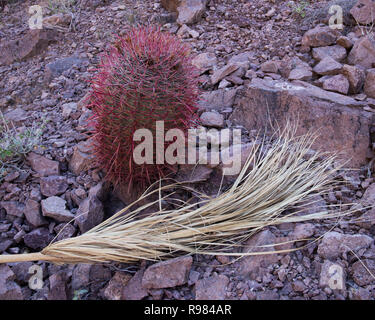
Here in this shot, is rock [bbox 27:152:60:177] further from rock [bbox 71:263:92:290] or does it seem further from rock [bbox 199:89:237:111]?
rock [bbox 199:89:237:111]

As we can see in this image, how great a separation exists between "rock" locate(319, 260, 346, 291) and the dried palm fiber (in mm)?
240

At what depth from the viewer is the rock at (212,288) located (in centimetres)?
144

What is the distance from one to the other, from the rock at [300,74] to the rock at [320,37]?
0.97 feet

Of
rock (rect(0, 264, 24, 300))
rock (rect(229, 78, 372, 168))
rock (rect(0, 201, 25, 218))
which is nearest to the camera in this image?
rock (rect(0, 264, 24, 300))

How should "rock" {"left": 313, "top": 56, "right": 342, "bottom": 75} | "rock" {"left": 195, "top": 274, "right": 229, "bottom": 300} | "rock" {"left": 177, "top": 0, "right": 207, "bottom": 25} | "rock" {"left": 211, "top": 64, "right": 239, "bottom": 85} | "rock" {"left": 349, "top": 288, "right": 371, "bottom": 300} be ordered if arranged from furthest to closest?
"rock" {"left": 177, "top": 0, "right": 207, "bottom": 25} < "rock" {"left": 211, "top": 64, "right": 239, "bottom": 85} < "rock" {"left": 313, "top": 56, "right": 342, "bottom": 75} < "rock" {"left": 195, "top": 274, "right": 229, "bottom": 300} < "rock" {"left": 349, "top": 288, "right": 371, "bottom": 300}

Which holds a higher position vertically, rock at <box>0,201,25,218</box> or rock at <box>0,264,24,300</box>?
rock at <box>0,201,25,218</box>

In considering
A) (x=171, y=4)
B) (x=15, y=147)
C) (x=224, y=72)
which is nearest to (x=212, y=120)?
(x=224, y=72)

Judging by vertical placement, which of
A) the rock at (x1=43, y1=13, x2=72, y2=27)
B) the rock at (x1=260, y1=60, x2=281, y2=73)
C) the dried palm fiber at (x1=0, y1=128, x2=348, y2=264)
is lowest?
the dried palm fiber at (x1=0, y1=128, x2=348, y2=264)

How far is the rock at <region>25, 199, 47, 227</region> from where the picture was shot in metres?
1.83

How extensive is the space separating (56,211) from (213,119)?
992 millimetres

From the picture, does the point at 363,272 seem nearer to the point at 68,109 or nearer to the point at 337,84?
the point at 337,84

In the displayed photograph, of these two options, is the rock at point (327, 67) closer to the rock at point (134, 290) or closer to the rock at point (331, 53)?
the rock at point (331, 53)

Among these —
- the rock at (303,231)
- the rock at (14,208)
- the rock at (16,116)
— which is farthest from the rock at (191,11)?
the rock at (303,231)

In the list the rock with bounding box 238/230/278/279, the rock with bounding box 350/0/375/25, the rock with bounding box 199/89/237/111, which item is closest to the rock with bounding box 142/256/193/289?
the rock with bounding box 238/230/278/279
